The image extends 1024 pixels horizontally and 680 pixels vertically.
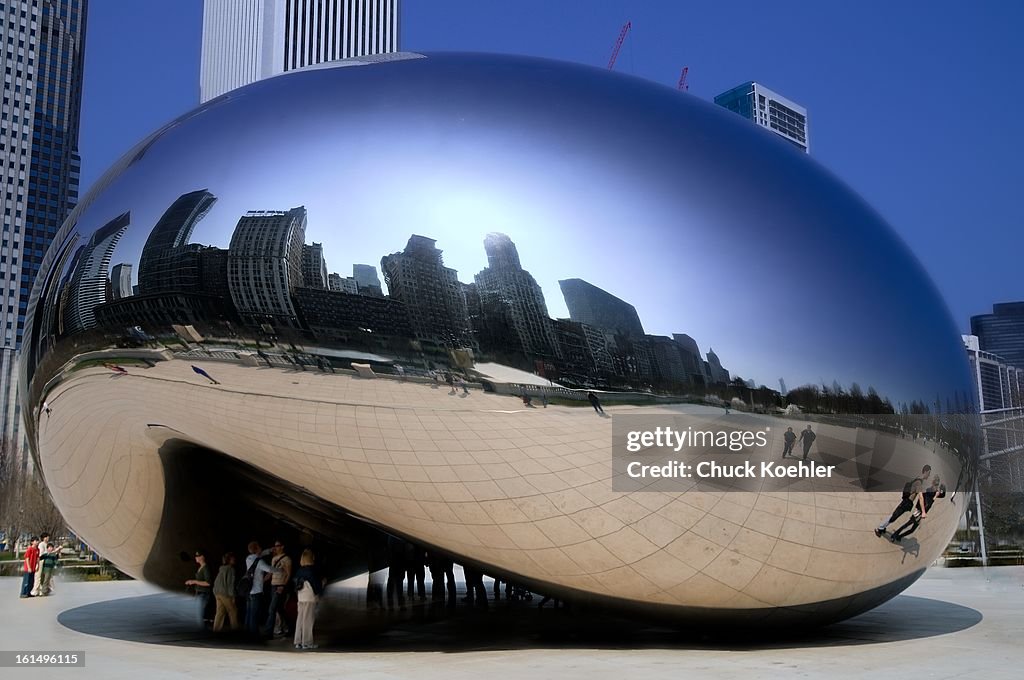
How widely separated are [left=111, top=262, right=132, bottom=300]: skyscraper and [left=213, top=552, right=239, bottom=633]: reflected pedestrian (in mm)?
3673

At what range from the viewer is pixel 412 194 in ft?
28.5

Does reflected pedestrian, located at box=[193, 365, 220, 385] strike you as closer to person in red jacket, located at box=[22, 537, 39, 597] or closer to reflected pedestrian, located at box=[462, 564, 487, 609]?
reflected pedestrian, located at box=[462, 564, 487, 609]

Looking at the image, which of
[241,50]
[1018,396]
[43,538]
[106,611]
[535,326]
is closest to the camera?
[535,326]

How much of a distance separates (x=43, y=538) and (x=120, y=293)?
11486 mm

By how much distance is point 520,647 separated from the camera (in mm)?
10008

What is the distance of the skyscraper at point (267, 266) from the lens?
852cm

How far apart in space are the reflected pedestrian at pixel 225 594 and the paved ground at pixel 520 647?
1.15 feet

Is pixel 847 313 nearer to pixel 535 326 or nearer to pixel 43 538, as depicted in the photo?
pixel 535 326

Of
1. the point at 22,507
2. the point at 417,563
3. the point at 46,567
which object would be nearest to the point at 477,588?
the point at 417,563

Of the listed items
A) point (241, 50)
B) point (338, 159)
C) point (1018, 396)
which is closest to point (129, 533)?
point (338, 159)

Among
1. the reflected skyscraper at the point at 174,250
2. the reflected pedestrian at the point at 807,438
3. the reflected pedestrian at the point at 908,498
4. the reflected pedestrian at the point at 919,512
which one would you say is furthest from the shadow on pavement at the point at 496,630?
the reflected skyscraper at the point at 174,250

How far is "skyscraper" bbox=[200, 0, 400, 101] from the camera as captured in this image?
113062 millimetres

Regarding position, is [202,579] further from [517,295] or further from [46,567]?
[46,567]

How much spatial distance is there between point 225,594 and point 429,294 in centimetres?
526
